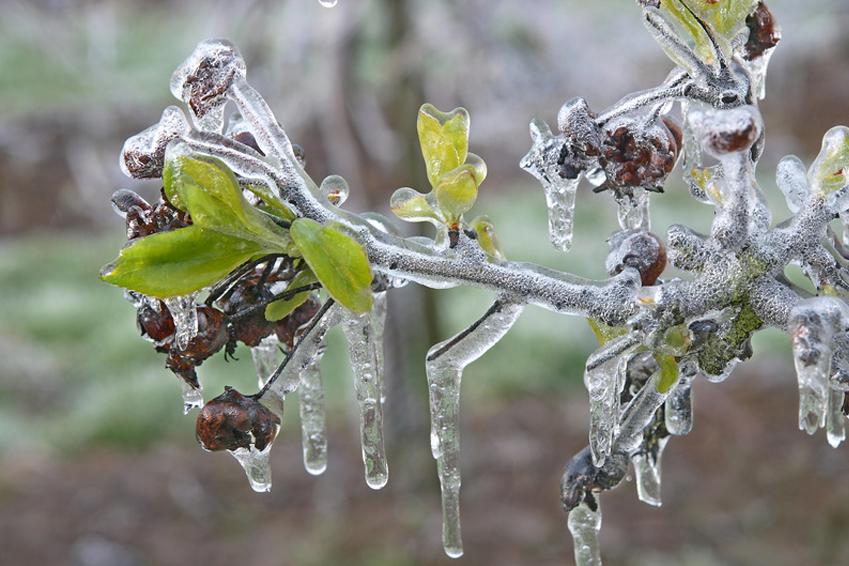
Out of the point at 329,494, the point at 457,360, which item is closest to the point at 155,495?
the point at 329,494

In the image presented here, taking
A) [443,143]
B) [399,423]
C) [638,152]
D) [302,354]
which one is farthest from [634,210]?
[399,423]

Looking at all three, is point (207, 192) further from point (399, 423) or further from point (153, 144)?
point (399, 423)

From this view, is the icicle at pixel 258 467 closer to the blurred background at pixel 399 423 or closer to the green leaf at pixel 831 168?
the green leaf at pixel 831 168

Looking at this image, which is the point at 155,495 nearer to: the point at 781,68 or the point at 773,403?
the point at 773,403

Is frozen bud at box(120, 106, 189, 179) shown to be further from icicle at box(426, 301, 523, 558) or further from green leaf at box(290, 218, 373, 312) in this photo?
icicle at box(426, 301, 523, 558)

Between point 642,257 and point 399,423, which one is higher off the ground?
point 642,257

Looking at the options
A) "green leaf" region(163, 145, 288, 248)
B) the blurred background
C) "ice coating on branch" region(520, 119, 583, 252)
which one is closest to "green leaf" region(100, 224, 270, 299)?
"green leaf" region(163, 145, 288, 248)

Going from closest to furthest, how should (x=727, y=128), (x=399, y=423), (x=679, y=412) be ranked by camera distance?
(x=727, y=128) → (x=679, y=412) → (x=399, y=423)

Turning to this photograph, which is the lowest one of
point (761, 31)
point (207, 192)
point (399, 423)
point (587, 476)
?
point (399, 423)
